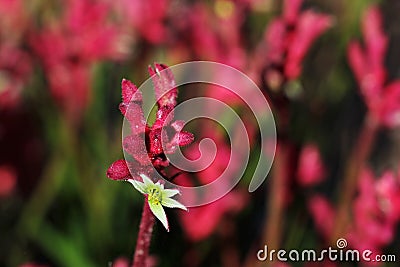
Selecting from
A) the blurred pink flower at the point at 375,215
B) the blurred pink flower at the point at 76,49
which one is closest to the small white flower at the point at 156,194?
the blurred pink flower at the point at 375,215

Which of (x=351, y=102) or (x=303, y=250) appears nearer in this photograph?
(x=303, y=250)

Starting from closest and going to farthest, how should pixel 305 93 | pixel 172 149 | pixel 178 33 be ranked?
pixel 172 149
pixel 178 33
pixel 305 93

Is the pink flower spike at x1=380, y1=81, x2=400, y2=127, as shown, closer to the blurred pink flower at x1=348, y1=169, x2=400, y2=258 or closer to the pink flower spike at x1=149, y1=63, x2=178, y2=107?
the blurred pink flower at x1=348, y1=169, x2=400, y2=258

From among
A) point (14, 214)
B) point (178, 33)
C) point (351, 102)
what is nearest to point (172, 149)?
point (178, 33)

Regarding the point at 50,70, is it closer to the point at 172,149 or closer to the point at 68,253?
the point at 68,253

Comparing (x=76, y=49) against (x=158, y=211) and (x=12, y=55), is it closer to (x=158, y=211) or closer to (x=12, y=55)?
(x=12, y=55)

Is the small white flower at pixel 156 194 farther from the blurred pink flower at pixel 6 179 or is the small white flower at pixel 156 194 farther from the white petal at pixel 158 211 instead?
the blurred pink flower at pixel 6 179

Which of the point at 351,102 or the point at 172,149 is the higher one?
the point at 351,102
